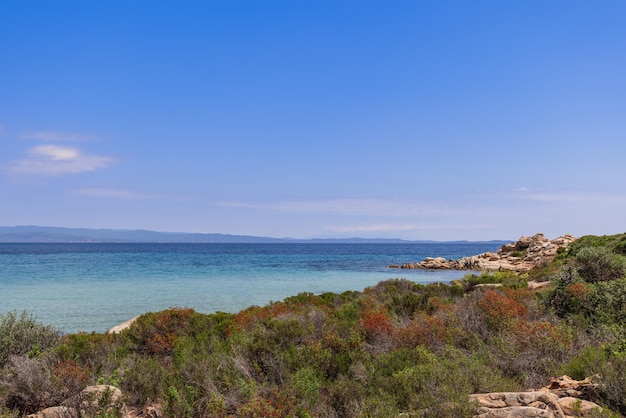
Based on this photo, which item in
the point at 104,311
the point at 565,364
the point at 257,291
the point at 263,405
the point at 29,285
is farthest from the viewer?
the point at 29,285

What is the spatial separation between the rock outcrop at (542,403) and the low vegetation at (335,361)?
0.68 feet

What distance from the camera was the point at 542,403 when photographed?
4945 mm

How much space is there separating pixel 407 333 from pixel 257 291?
21.9m

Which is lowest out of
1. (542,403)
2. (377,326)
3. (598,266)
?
(377,326)

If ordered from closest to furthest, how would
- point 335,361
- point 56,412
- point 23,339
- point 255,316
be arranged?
point 56,412
point 335,361
point 23,339
point 255,316

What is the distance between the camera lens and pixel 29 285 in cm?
3173

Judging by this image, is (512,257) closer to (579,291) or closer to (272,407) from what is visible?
(579,291)

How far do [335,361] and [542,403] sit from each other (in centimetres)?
357

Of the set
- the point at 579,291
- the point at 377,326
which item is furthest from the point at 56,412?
the point at 579,291

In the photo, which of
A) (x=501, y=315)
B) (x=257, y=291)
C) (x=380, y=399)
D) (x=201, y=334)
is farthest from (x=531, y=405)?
(x=257, y=291)

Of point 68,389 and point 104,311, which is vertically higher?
point 68,389

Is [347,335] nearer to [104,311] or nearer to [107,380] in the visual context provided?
[107,380]

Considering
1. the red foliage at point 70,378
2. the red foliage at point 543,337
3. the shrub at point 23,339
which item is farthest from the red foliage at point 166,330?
the red foliage at point 543,337

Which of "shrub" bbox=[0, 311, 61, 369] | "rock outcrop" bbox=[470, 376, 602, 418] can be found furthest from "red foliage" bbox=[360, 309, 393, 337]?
"shrub" bbox=[0, 311, 61, 369]
